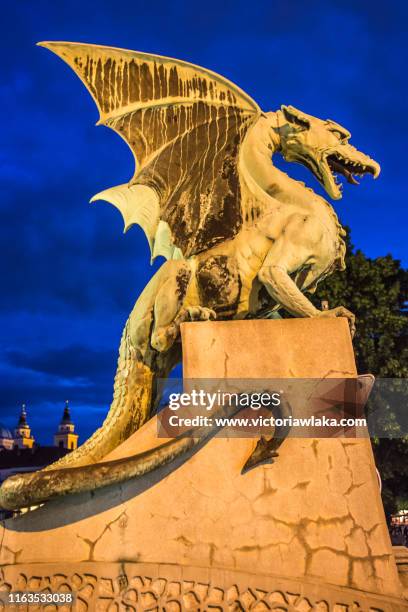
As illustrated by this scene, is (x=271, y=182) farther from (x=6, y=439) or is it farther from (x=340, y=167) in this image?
(x=6, y=439)

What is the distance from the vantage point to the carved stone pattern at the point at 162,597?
142 inches

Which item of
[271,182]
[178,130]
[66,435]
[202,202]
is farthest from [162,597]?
[66,435]

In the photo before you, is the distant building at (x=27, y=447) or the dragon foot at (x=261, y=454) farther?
the distant building at (x=27, y=447)

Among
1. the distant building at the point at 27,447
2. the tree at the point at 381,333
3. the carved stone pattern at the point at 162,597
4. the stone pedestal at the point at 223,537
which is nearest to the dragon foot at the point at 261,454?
the stone pedestal at the point at 223,537

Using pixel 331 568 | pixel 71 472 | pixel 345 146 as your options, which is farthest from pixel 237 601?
pixel 345 146

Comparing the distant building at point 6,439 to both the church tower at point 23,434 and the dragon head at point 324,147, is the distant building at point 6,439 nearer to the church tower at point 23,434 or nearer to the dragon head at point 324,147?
the church tower at point 23,434

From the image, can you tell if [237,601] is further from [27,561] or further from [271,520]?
[27,561]

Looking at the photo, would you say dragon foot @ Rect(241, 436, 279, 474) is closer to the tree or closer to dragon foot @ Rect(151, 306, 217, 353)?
dragon foot @ Rect(151, 306, 217, 353)

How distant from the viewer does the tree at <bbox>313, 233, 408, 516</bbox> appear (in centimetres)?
1360

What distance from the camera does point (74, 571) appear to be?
3830mm

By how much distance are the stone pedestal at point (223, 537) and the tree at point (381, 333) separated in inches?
389

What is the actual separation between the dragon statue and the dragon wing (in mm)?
10

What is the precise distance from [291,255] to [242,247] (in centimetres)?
47

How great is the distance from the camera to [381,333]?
14531mm
